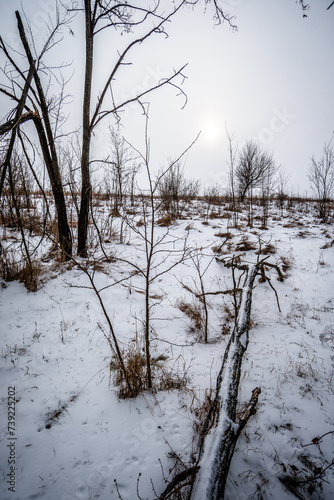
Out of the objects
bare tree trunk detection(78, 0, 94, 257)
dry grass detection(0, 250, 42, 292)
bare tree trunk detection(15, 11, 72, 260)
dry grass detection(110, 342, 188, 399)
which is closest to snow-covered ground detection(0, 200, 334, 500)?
dry grass detection(110, 342, 188, 399)

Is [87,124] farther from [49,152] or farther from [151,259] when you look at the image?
[151,259]

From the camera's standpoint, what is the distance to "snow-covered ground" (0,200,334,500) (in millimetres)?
1306

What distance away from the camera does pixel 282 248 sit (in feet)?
18.7

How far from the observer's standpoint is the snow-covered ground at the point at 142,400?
1306 millimetres

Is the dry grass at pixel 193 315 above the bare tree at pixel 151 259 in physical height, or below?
below

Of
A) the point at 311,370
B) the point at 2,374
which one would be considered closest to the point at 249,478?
the point at 311,370

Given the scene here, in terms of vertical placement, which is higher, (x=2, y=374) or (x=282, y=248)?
(x=282, y=248)

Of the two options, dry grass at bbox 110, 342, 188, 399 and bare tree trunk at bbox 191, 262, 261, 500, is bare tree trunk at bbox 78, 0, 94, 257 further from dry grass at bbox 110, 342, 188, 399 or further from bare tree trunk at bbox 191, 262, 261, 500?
bare tree trunk at bbox 191, 262, 261, 500

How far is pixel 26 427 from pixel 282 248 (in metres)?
6.23

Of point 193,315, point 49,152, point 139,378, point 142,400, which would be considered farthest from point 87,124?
point 142,400

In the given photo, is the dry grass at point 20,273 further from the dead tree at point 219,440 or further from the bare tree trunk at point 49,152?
the dead tree at point 219,440

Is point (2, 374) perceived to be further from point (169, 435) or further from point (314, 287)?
point (314, 287)

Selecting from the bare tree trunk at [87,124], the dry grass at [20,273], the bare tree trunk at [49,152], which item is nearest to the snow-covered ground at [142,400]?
the dry grass at [20,273]

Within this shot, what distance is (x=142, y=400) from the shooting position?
5.90 ft
